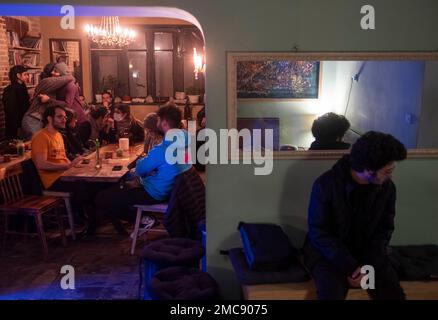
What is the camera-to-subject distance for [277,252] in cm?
288

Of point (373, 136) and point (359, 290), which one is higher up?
point (373, 136)

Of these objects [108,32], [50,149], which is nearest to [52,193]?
[50,149]

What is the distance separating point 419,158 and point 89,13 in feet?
7.77

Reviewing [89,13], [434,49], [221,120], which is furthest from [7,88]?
[434,49]

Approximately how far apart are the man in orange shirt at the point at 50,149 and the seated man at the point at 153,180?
0.59 meters

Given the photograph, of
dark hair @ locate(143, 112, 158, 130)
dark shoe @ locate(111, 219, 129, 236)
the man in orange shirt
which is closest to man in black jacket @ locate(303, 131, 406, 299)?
dark hair @ locate(143, 112, 158, 130)

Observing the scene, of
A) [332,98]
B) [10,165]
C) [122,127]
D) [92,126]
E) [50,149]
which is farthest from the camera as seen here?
[92,126]

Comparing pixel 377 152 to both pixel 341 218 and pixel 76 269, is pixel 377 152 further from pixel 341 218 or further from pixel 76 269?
pixel 76 269

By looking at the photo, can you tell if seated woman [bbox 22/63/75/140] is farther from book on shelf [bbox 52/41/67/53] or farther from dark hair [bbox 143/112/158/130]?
dark hair [bbox 143/112/158/130]

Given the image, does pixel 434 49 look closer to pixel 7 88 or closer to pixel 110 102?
pixel 7 88

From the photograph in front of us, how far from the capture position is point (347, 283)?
2.72 m

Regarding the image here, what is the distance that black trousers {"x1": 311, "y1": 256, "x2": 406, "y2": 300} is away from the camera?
8.73ft

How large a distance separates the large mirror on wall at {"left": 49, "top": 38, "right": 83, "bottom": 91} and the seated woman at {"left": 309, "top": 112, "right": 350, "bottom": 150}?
20.8 feet

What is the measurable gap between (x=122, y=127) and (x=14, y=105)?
1799mm
